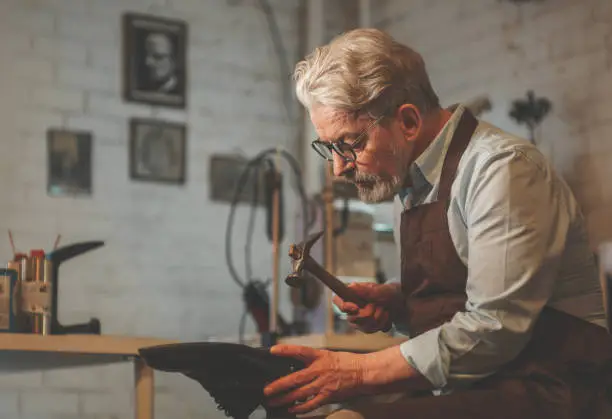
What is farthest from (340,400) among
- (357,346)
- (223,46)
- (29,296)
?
(223,46)

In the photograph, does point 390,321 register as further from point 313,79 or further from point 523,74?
point 523,74

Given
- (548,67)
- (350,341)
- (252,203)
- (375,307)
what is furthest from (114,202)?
(375,307)

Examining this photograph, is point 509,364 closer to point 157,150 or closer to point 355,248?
point 355,248

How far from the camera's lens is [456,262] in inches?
66.7

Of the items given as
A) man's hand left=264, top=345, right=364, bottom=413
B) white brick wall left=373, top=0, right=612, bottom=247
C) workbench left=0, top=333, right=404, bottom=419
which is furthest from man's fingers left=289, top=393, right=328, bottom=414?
white brick wall left=373, top=0, right=612, bottom=247

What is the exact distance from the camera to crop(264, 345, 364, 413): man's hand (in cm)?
153

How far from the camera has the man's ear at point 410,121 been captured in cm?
181

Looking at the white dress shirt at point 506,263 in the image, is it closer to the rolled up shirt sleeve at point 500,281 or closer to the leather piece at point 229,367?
the rolled up shirt sleeve at point 500,281

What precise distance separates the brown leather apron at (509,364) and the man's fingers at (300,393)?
11 centimetres

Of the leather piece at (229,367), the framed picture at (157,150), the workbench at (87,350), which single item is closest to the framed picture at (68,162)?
the framed picture at (157,150)

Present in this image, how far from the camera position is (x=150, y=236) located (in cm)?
386

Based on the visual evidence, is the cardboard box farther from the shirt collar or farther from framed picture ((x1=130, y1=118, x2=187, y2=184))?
the shirt collar

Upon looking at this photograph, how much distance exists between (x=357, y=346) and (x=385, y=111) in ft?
3.94

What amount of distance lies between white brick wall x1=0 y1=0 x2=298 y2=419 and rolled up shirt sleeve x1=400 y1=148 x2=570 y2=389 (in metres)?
2.40
